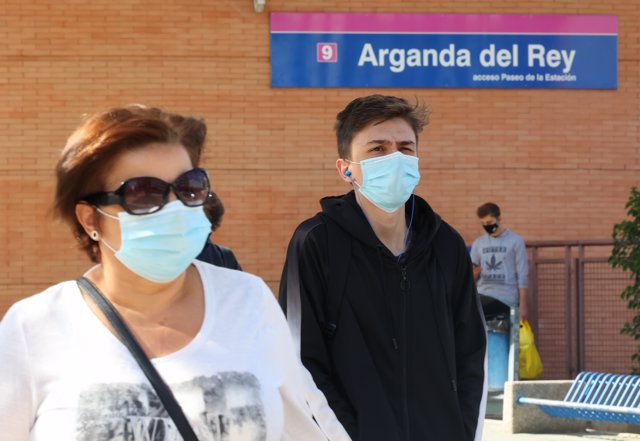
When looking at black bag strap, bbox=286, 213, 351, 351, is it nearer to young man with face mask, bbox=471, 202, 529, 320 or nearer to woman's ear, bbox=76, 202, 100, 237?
→ woman's ear, bbox=76, 202, 100, 237

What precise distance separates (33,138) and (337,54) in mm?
4017

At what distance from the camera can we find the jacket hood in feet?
14.3

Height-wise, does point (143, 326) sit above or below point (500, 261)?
above

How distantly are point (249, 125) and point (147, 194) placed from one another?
12211 mm

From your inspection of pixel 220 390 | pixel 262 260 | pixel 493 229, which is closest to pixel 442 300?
pixel 220 390

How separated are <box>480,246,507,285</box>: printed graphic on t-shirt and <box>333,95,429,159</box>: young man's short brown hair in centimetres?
841

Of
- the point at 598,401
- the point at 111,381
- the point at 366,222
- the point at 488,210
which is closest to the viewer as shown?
the point at 111,381

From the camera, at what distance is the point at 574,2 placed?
50.0ft

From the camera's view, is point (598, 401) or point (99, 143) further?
point (598, 401)

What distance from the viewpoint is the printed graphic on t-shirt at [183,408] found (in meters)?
2.61

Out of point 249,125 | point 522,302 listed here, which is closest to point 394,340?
point 522,302

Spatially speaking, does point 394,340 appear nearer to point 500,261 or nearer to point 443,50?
point 500,261

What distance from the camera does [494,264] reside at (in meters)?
12.9

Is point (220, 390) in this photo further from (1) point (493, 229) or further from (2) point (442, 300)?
(1) point (493, 229)
